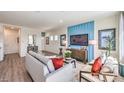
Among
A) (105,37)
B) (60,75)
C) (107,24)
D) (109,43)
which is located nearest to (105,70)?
(60,75)

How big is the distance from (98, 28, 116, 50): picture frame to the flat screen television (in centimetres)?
103

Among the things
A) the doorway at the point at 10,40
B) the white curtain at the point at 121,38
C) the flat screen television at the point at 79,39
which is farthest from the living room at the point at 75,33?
the doorway at the point at 10,40

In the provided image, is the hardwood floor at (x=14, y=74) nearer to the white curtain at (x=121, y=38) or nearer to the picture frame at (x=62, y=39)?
the white curtain at (x=121, y=38)

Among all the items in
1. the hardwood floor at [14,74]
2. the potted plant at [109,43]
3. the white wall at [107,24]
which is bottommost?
the hardwood floor at [14,74]

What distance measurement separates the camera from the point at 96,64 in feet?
8.85

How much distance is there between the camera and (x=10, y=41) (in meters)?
10.0

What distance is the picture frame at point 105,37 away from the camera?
4746 millimetres

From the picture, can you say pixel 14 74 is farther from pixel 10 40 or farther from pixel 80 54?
pixel 10 40

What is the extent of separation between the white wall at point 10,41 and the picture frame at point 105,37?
7.78 m

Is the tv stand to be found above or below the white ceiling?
below

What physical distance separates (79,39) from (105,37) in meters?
1.92

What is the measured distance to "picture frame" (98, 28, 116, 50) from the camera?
187 inches

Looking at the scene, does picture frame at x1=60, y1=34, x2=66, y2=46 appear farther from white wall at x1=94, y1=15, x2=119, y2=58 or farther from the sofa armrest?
the sofa armrest

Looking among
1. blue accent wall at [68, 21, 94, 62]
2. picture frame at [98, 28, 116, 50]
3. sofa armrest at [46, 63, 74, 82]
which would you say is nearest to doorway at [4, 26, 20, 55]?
blue accent wall at [68, 21, 94, 62]
